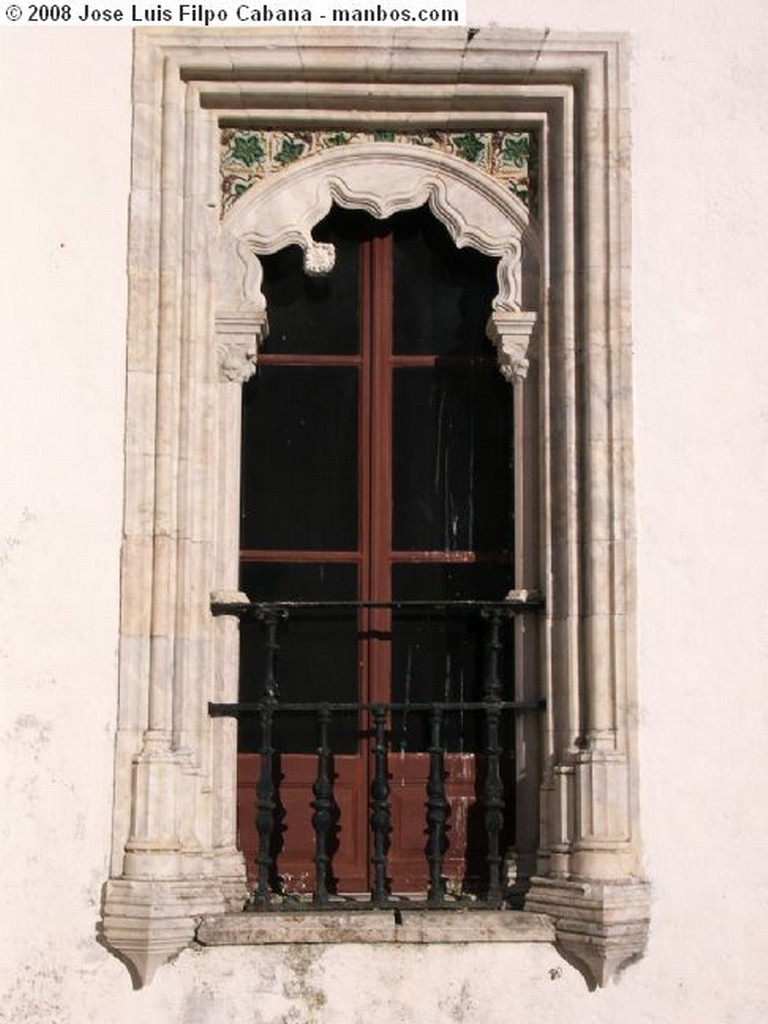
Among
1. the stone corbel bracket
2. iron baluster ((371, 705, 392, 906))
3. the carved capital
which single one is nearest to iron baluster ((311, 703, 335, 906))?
iron baluster ((371, 705, 392, 906))

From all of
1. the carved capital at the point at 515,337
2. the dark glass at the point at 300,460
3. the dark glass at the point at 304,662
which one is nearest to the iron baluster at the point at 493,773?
the dark glass at the point at 304,662

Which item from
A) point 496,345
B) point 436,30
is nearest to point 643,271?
point 496,345

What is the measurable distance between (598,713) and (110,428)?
1862 millimetres

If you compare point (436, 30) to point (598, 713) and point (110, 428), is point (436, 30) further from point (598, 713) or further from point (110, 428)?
point (598, 713)

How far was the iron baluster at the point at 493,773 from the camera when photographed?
5902mm

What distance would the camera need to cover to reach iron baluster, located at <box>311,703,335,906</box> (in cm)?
587

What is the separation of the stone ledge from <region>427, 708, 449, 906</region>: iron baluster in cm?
16

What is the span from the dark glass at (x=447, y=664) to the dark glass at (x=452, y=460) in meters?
0.19

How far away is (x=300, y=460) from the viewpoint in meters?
6.34

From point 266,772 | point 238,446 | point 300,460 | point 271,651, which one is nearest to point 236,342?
point 238,446

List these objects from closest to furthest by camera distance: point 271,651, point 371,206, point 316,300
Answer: point 271,651
point 371,206
point 316,300

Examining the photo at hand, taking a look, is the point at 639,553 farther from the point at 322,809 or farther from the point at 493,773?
the point at 322,809

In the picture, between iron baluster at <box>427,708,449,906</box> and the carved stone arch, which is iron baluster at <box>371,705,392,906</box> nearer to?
iron baluster at <box>427,708,449,906</box>

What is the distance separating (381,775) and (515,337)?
1571 mm
